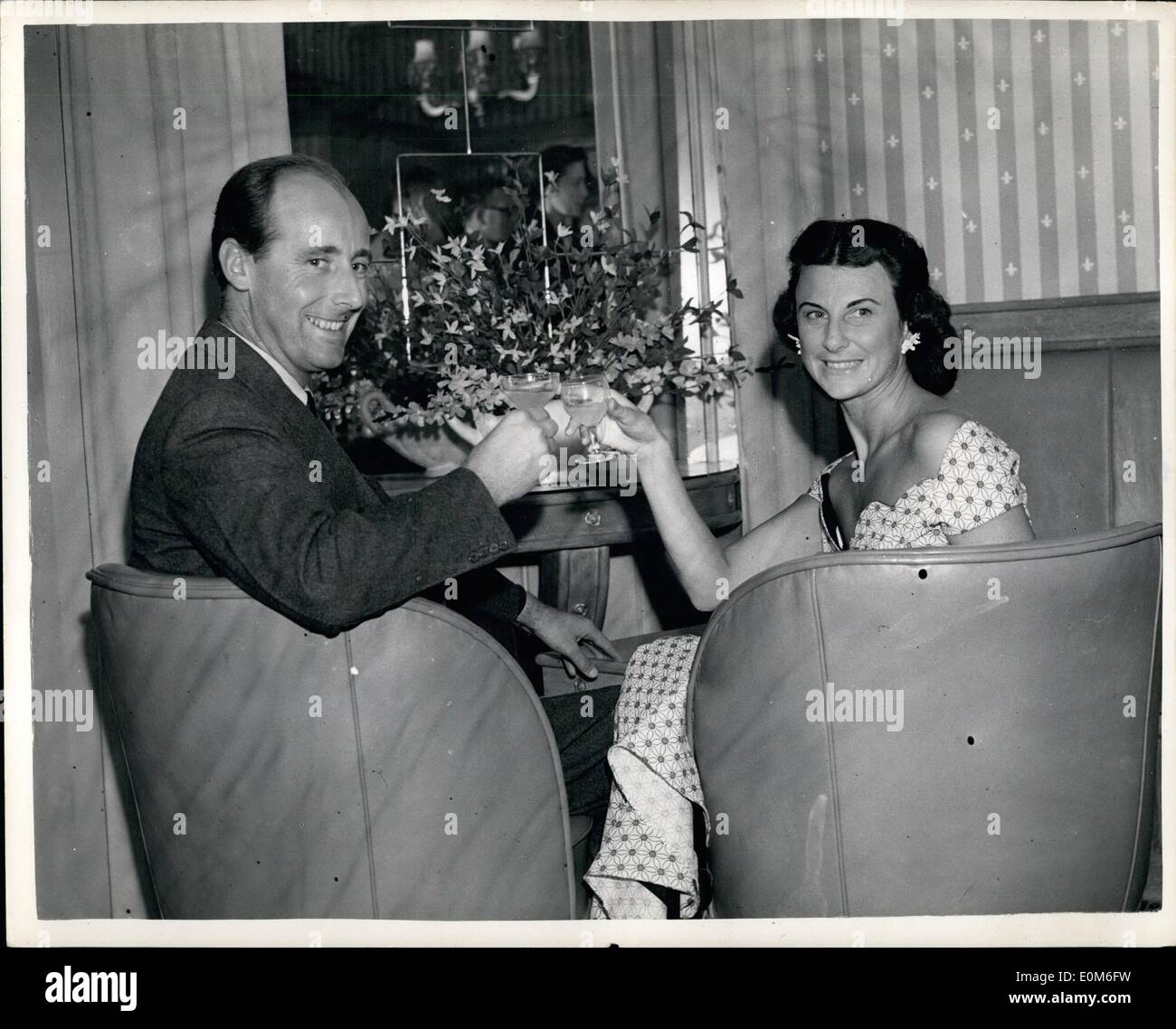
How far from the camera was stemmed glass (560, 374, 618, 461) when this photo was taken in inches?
59.9

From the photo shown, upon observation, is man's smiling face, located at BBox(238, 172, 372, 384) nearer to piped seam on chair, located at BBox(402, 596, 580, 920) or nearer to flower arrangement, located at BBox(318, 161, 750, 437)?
piped seam on chair, located at BBox(402, 596, 580, 920)

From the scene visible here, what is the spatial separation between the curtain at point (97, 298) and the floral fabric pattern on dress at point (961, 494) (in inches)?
56.0

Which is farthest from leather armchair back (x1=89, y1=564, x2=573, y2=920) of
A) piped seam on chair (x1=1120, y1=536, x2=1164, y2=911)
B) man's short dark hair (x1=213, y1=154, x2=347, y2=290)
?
piped seam on chair (x1=1120, y1=536, x2=1164, y2=911)

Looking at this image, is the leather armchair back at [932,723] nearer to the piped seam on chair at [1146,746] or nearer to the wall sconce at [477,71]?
the piped seam on chair at [1146,746]

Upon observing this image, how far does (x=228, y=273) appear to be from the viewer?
1579 mm

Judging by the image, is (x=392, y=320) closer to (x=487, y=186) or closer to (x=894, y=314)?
(x=487, y=186)

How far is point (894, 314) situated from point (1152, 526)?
2.14 feet

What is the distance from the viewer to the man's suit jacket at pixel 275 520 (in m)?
1.26

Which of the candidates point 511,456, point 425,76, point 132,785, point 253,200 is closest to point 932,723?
point 511,456

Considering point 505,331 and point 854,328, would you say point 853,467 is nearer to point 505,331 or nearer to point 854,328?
point 854,328

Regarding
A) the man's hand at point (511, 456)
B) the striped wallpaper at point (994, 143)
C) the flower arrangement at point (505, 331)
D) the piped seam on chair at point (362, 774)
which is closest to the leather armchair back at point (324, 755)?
the piped seam on chair at point (362, 774)

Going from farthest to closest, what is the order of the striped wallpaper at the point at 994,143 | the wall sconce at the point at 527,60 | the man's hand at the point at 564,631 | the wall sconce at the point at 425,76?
1. the wall sconce at the point at 527,60
2. the wall sconce at the point at 425,76
3. the striped wallpaper at the point at 994,143
4. the man's hand at the point at 564,631

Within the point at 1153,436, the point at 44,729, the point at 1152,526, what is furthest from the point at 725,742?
the point at 1153,436
